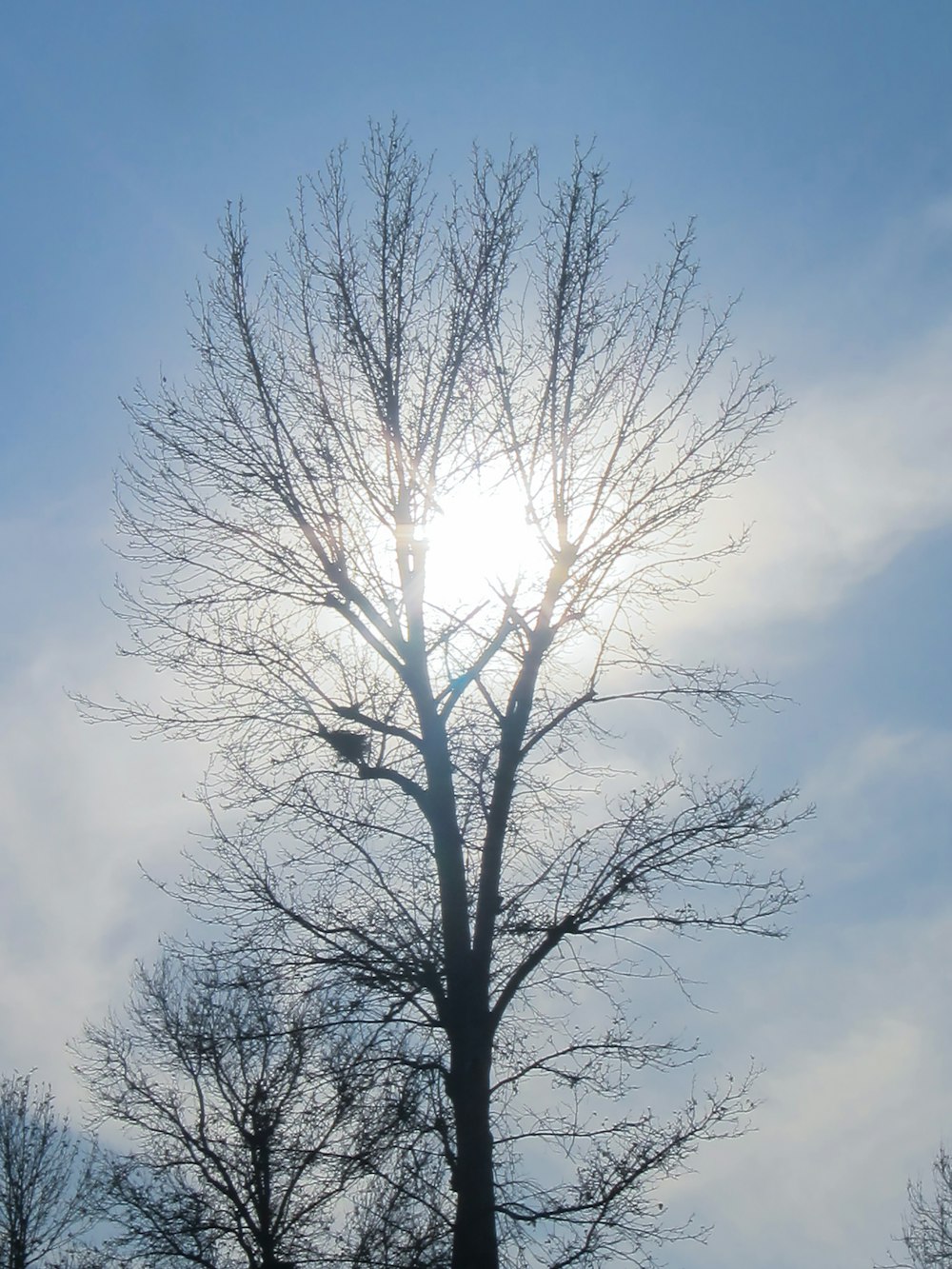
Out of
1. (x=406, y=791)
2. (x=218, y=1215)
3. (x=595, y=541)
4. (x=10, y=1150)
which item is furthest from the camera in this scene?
(x=10, y=1150)

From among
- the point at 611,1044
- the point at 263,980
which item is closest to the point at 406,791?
the point at 263,980

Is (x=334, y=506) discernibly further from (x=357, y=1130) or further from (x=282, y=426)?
(x=357, y=1130)

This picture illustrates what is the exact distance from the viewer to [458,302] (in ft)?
32.5

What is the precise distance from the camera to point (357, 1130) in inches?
331

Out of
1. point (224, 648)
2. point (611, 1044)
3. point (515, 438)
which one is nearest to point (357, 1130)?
point (611, 1044)

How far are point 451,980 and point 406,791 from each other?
1.35 meters

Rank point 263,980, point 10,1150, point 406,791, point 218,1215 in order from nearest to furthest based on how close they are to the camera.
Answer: point 263,980 < point 406,791 < point 218,1215 < point 10,1150

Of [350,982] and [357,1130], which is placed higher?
[350,982]

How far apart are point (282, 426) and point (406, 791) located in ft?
9.92

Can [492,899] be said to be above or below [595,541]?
below

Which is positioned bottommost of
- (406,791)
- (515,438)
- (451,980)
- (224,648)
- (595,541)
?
(451,980)

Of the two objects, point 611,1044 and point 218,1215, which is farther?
point 218,1215

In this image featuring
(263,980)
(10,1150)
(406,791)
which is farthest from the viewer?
(10,1150)

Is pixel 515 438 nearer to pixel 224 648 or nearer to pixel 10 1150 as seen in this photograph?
pixel 224 648
